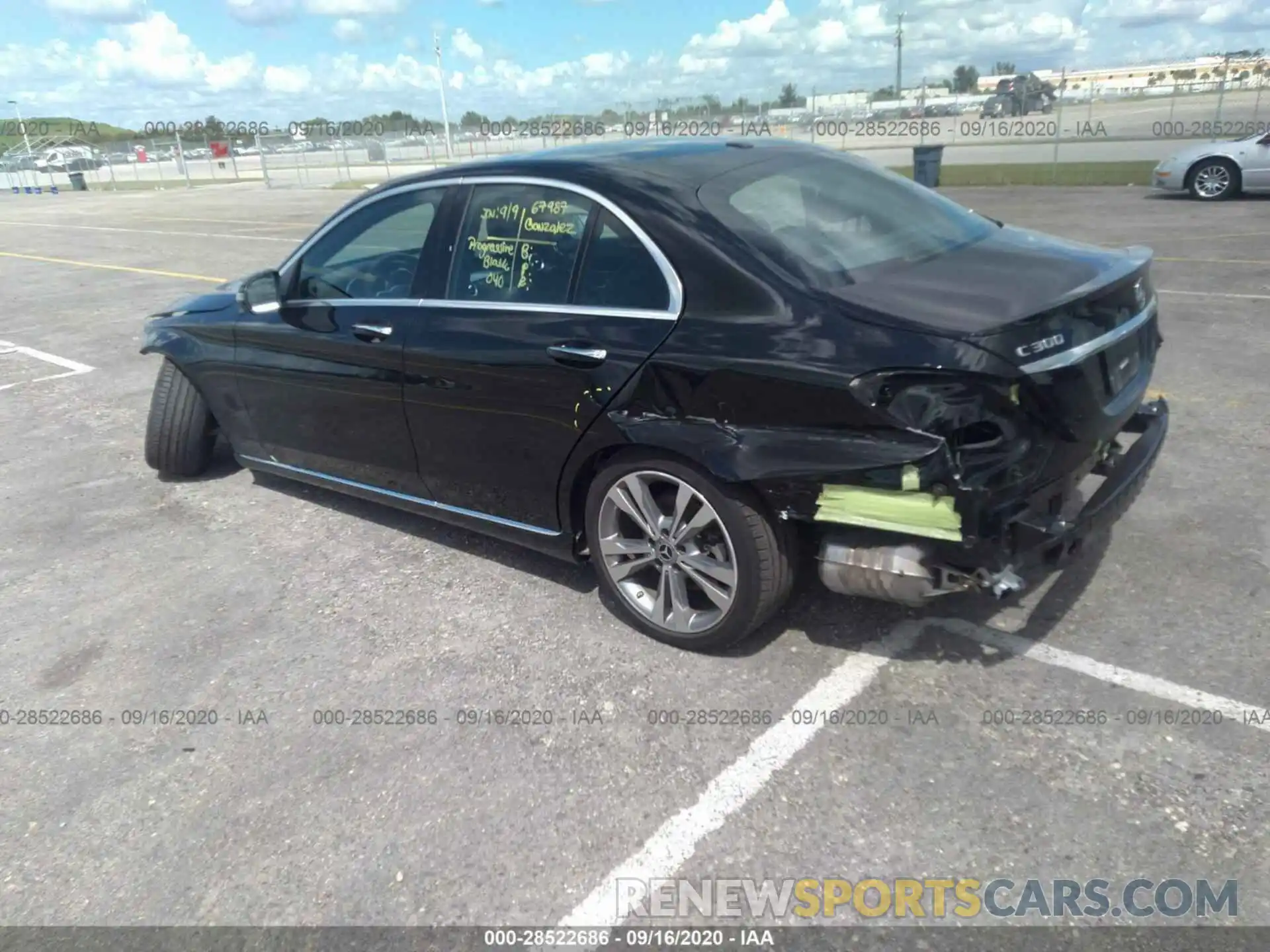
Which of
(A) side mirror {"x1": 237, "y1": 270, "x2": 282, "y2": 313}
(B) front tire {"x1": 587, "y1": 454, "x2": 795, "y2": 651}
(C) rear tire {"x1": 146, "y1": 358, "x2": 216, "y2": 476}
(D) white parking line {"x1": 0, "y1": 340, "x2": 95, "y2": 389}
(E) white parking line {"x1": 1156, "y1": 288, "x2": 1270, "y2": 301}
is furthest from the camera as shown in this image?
(D) white parking line {"x1": 0, "y1": 340, "x2": 95, "y2": 389}

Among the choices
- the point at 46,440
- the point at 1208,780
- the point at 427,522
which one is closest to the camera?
the point at 1208,780

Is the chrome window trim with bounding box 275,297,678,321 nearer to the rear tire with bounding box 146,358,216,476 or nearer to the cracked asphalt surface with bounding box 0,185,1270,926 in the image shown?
the cracked asphalt surface with bounding box 0,185,1270,926

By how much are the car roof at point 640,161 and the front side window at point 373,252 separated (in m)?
0.11

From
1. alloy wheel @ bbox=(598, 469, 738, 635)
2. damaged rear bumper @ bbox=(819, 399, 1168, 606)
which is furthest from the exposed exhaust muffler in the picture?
alloy wheel @ bbox=(598, 469, 738, 635)

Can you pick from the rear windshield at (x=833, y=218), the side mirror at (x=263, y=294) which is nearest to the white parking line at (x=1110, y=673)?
the rear windshield at (x=833, y=218)

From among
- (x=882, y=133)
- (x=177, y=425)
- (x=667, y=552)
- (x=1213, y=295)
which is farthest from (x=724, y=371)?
(x=882, y=133)

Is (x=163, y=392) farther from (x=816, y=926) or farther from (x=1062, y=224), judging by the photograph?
(x=1062, y=224)

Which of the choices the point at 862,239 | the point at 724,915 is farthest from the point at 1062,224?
the point at 724,915

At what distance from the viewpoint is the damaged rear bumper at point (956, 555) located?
9.50ft

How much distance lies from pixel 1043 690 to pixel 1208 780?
54 cm

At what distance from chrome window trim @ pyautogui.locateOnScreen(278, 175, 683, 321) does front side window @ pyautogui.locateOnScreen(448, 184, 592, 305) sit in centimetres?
2

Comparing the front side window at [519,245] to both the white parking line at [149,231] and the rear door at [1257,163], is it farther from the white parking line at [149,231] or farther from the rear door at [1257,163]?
the rear door at [1257,163]

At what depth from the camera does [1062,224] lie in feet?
44.9

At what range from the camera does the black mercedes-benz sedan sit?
9.31ft
